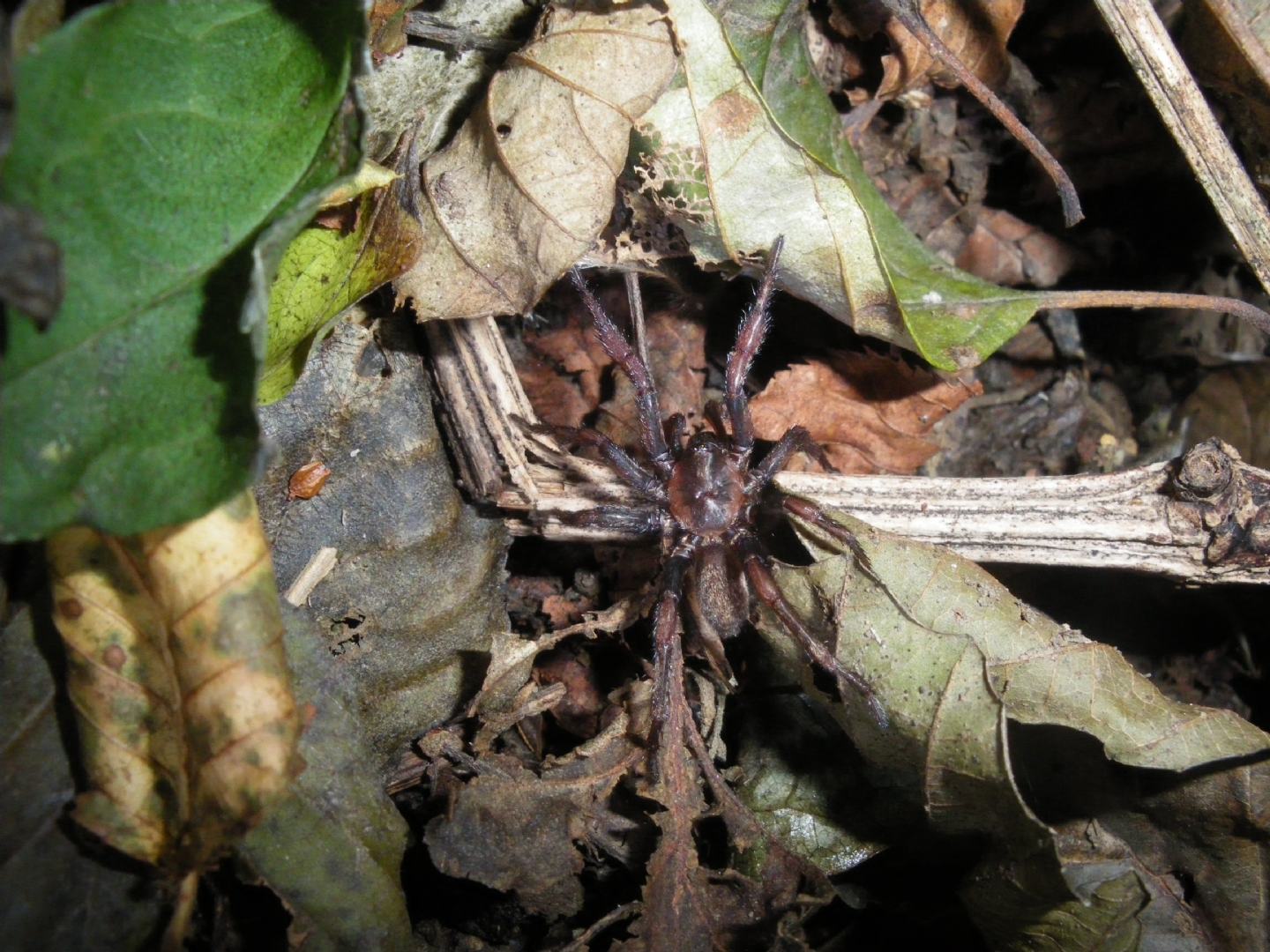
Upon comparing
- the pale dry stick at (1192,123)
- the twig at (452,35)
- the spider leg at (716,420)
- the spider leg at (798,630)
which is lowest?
the spider leg at (798,630)

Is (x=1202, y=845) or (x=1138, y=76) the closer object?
(x=1202, y=845)

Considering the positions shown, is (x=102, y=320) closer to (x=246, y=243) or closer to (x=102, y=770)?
(x=246, y=243)

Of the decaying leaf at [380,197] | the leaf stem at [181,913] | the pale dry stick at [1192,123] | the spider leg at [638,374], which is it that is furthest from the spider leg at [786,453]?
the leaf stem at [181,913]

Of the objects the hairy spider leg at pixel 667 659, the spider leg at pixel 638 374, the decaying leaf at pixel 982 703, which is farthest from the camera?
the spider leg at pixel 638 374

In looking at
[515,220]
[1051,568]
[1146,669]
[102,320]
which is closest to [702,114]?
[515,220]

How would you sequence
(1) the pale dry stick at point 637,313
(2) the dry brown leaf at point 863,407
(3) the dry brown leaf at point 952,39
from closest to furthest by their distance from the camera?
(1) the pale dry stick at point 637,313 < (3) the dry brown leaf at point 952,39 < (2) the dry brown leaf at point 863,407

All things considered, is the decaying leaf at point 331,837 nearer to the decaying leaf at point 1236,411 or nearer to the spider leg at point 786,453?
the spider leg at point 786,453

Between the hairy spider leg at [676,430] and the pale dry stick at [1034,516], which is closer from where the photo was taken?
the pale dry stick at [1034,516]
